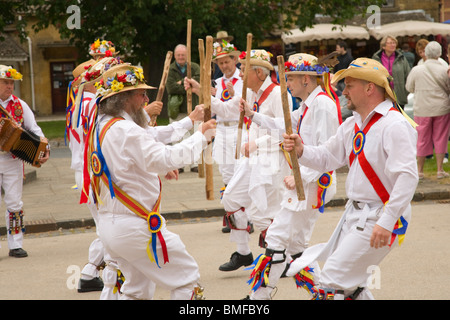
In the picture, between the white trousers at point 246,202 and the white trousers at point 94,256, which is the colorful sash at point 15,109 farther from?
the white trousers at point 246,202

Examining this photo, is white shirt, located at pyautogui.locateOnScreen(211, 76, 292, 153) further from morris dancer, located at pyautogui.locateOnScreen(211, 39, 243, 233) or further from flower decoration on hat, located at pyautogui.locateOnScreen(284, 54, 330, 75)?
morris dancer, located at pyautogui.locateOnScreen(211, 39, 243, 233)

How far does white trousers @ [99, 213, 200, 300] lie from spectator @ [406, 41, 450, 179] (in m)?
7.45

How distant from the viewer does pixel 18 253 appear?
25.4 ft

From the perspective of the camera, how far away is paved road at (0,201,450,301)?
19.9 ft

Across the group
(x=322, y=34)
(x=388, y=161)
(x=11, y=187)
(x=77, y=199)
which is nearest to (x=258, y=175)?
(x=388, y=161)

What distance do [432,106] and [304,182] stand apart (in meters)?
6.40

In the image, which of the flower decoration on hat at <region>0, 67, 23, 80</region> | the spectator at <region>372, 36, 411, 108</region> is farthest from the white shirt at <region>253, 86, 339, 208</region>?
the spectator at <region>372, 36, 411, 108</region>

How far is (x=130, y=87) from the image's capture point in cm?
459

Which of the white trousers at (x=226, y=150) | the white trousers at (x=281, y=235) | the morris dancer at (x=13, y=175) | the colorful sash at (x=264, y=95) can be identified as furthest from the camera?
the white trousers at (x=226, y=150)

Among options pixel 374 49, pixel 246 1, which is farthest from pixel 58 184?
pixel 374 49

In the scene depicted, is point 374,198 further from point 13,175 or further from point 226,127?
point 226,127

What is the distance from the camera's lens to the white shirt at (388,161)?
4.11 meters

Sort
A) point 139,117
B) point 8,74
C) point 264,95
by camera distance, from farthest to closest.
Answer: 1. point 8,74
2. point 264,95
3. point 139,117

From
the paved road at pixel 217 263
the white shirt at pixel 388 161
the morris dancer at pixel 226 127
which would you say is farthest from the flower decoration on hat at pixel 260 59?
the white shirt at pixel 388 161
